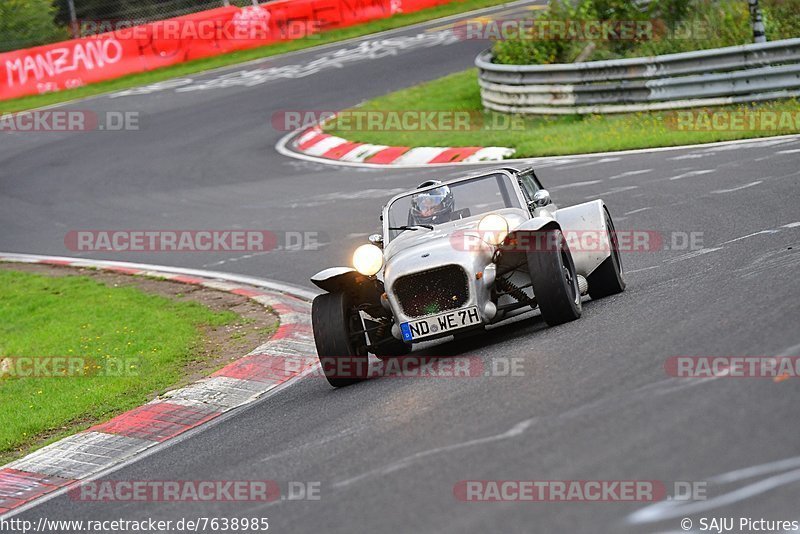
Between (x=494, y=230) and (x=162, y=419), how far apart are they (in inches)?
112

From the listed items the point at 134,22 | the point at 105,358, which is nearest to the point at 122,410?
the point at 105,358

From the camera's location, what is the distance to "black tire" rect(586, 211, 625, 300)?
995cm

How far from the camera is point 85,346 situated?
12.0 meters

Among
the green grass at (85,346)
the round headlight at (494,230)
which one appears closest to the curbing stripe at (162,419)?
the green grass at (85,346)

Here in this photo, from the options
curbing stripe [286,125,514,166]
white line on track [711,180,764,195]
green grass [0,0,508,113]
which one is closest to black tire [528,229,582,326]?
white line on track [711,180,764,195]

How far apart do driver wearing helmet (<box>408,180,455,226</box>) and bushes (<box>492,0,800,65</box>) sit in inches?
526

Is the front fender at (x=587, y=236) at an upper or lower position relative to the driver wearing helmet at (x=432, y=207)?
lower

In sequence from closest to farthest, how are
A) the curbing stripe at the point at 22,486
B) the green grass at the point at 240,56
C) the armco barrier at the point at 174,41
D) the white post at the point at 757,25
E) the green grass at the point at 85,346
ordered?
the curbing stripe at the point at 22,486 → the green grass at the point at 85,346 → the white post at the point at 757,25 → the green grass at the point at 240,56 → the armco barrier at the point at 174,41

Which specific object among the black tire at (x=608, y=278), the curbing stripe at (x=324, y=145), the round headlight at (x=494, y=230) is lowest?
the curbing stripe at (x=324, y=145)

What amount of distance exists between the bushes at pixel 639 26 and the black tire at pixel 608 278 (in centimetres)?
1312

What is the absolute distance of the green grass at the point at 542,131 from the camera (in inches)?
722

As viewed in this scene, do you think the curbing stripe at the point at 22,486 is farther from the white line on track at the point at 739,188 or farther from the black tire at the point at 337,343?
the white line on track at the point at 739,188

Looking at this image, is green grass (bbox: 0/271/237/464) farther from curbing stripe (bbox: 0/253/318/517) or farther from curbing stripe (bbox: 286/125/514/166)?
curbing stripe (bbox: 286/125/514/166)

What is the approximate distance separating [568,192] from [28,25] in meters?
22.7
